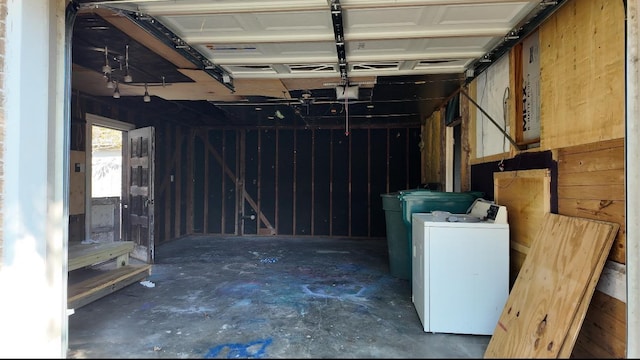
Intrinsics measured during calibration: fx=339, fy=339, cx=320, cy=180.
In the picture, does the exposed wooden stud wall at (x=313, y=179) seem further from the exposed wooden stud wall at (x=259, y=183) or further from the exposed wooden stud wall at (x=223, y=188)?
the exposed wooden stud wall at (x=223, y=188)

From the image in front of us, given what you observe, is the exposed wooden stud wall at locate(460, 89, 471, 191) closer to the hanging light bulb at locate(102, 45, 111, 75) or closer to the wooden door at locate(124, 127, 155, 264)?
the hanging light bulb at locate(102, 45, 111, 75)

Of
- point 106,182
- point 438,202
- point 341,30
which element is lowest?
point 438,202

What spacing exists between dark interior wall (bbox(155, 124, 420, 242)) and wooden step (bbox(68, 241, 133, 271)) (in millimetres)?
2978

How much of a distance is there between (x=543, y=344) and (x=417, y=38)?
7.51 feet

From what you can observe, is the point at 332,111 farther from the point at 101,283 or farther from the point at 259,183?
the point at 101,283

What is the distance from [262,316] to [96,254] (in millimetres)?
2078

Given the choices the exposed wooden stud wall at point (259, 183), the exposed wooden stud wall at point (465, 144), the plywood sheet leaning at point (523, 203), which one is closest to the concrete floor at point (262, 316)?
the plywood sheet leaning at point (523, 203)

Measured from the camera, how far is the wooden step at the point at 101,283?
10.2 ft

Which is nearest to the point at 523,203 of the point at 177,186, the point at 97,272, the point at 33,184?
the point at 33,184

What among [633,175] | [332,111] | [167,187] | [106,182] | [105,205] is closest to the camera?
[633,175]

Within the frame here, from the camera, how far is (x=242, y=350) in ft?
7.64

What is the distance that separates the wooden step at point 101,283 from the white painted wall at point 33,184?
1.16 m

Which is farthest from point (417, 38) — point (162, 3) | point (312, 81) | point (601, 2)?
point (162, 3)

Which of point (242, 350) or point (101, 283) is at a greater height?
point (101, 283)
